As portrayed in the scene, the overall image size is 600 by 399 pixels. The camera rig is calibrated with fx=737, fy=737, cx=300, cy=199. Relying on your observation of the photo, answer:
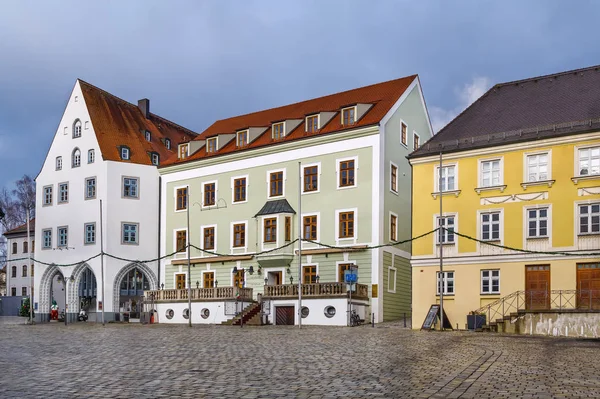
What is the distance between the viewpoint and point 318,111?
50.2 meters

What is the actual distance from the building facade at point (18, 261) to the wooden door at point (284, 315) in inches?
1686

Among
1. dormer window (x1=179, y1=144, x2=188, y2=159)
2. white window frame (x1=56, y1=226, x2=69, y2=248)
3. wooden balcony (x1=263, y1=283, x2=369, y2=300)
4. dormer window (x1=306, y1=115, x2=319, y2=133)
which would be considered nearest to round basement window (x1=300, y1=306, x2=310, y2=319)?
wooden balcony (x1=263, y1=283, x2=369, y2=300)

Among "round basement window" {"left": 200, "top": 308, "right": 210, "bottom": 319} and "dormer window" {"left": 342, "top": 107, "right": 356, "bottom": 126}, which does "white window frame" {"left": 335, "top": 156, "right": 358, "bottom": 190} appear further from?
"round basement window" {"left": 200, "top": 308, "right": 210, "bottom": 319}

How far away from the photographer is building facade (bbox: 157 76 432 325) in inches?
1745

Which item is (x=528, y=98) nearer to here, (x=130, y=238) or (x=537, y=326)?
(x=537, y=326)

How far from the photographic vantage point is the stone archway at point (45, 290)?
61.2m

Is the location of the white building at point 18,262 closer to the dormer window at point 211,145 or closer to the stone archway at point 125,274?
the stone archway at point 125,274

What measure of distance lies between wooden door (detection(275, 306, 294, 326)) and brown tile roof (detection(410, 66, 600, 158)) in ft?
39.2

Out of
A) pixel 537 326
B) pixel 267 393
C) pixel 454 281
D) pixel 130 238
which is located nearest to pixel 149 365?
pixel 267 393

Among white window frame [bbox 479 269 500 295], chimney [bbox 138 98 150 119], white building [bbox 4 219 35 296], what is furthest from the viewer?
white building [bbox 4 219 35 296]

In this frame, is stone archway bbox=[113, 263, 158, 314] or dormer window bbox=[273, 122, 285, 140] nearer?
dormer window bbox=[273, 122, 285, 140]

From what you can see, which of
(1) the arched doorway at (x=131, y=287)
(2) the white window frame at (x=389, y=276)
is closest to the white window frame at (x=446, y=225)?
(2) the white window frame at (x=389, y=276)

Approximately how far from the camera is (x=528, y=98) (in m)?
40.0

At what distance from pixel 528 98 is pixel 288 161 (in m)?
16.3
